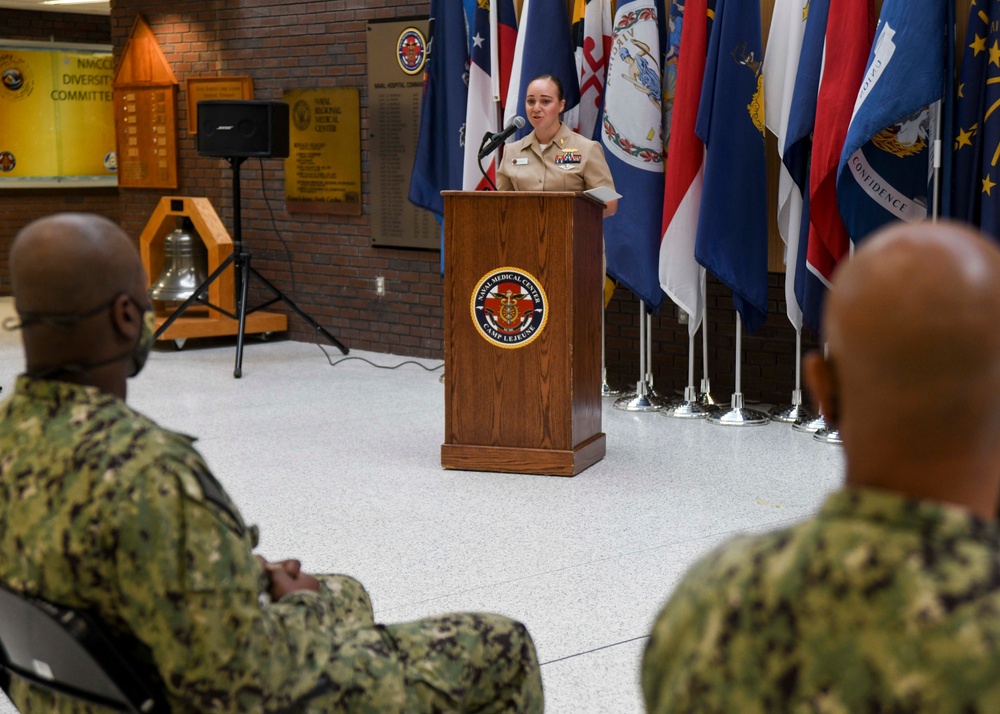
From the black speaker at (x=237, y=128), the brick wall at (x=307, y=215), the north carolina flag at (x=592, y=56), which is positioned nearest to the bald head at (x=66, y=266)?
the north carolina flag at (x=592, y=56)

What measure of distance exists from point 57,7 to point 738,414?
8.26 metres

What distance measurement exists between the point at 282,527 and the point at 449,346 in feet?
3.18

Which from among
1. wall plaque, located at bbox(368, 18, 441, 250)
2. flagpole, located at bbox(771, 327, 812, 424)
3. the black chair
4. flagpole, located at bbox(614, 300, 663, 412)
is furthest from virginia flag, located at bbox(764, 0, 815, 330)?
the black chair

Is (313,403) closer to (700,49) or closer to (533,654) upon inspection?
(700,49)

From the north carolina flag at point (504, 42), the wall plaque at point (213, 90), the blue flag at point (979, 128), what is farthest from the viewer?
the wall plaque at point (213, 90)

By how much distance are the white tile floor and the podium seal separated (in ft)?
1.68

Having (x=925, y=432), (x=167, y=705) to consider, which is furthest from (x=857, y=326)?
(x=167, y=705)

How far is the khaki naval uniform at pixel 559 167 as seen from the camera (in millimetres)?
5012

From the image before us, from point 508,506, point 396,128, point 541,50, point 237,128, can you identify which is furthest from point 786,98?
point 237,128

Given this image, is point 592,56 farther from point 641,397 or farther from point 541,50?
point 641,397

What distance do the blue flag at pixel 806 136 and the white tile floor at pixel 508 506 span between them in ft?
1.88

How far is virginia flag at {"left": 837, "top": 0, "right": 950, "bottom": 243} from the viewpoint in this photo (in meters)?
4.52

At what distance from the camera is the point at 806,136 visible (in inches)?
198

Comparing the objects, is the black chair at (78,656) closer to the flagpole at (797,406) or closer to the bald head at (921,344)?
the bald head at (921,344)
